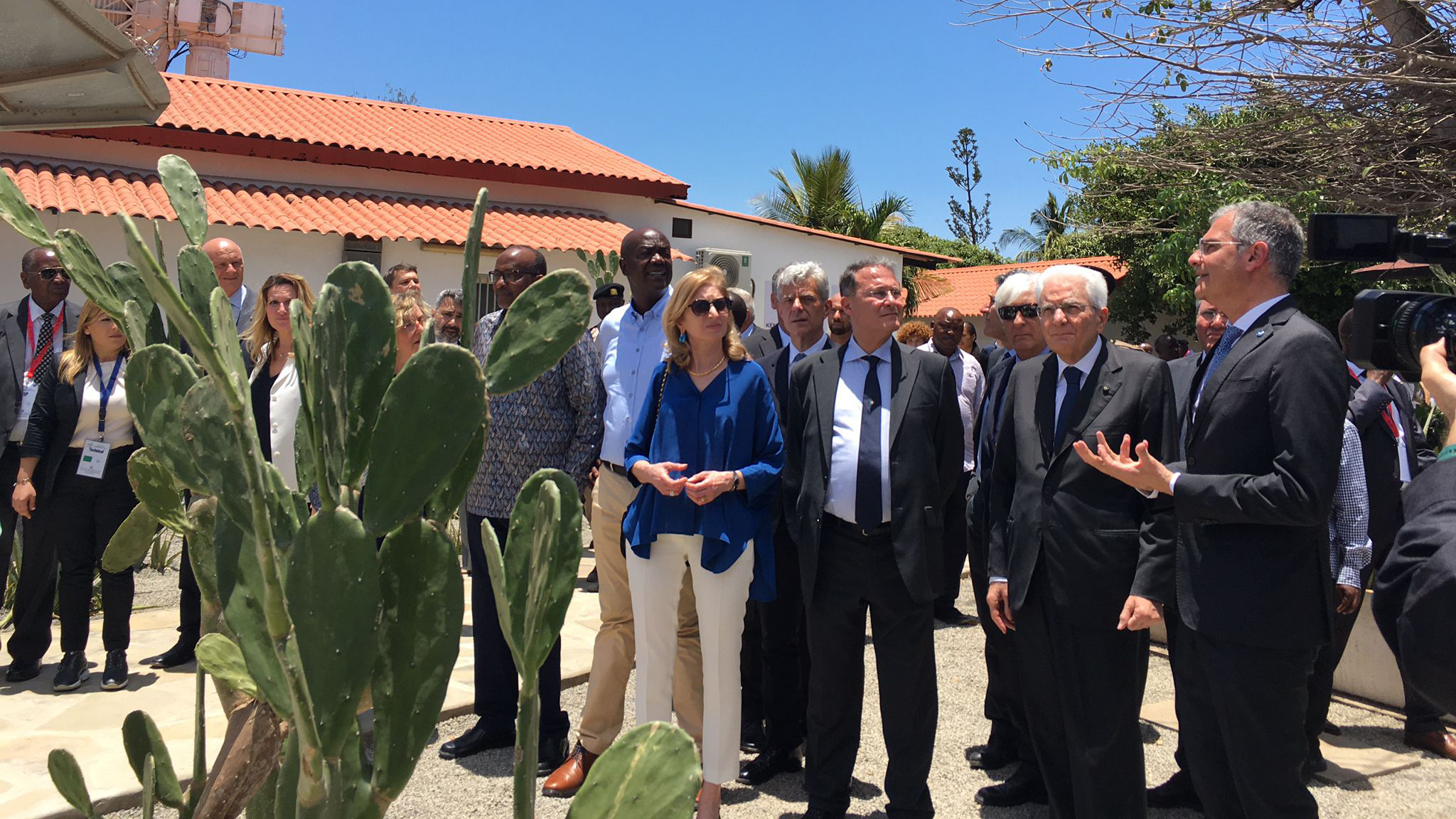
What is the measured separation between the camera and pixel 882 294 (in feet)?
12.6

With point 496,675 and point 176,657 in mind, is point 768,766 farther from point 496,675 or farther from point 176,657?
point 176,657

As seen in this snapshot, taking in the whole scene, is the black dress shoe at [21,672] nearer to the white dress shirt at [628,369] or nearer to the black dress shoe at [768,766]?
the white dress shirt at [628,369]

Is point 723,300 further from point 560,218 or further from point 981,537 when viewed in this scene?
point 560,218

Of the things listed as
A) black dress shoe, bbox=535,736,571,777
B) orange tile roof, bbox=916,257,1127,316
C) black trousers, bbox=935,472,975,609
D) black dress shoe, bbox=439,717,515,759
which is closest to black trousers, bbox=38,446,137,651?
black dress shoe, bbox=439,717,515,759

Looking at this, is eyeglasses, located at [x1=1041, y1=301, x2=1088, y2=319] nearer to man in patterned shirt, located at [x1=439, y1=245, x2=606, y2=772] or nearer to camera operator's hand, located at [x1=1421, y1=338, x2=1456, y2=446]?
camera operator's hand, located at [x1=1421, y1=338, x2=1456, y2=446]

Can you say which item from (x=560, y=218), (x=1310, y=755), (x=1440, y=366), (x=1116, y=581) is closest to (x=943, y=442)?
(x=1116, y=581)

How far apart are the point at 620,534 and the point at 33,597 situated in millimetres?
3080

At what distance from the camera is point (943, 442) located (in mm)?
3824

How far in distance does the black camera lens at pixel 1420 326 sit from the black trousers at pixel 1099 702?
122 centimetres

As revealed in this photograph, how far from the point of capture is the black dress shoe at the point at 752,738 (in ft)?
15.0

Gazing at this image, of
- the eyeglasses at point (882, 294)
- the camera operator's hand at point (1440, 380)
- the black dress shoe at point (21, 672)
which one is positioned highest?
the eyeglasses at point (882, 294)

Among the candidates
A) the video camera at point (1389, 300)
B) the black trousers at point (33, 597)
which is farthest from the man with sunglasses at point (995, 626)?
the black trousers at point (33, 597)

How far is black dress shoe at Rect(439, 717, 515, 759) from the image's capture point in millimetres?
4426

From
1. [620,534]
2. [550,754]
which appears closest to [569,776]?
[550,754]
